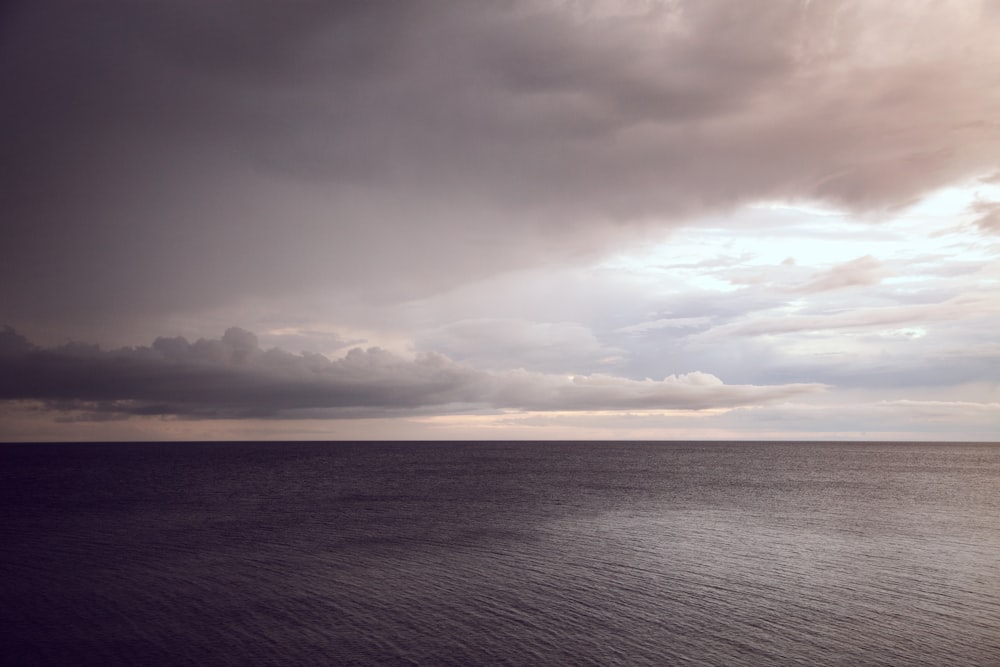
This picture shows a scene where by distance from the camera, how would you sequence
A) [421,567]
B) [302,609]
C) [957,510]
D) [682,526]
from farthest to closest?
1. [957,510]
2. [682,526]
3. [421,567]
4. [302,609]

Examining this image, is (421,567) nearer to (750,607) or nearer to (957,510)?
(750,607)

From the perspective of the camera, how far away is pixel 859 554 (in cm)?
5788

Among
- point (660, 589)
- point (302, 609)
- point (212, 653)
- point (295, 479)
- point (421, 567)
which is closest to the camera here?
point (212, 653)

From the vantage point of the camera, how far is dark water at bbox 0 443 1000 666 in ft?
111

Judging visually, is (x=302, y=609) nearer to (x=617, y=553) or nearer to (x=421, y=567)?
(x=421, y=567)

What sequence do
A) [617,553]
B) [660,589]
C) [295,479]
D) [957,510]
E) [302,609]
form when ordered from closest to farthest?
[302,609] < [660,589] < [617,553] < [957,510] < [295,479]

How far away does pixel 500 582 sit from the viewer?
155ft

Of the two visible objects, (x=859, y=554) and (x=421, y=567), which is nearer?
(x=421, y=567)

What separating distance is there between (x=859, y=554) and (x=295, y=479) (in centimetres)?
11974

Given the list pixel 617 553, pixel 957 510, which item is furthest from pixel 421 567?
pixel 957 510

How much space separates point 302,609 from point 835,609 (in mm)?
35900

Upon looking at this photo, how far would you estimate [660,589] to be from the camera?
4528 centimetres

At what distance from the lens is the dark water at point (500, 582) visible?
3384 centimetres

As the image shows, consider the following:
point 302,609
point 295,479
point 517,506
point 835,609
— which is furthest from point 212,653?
point 295,479
